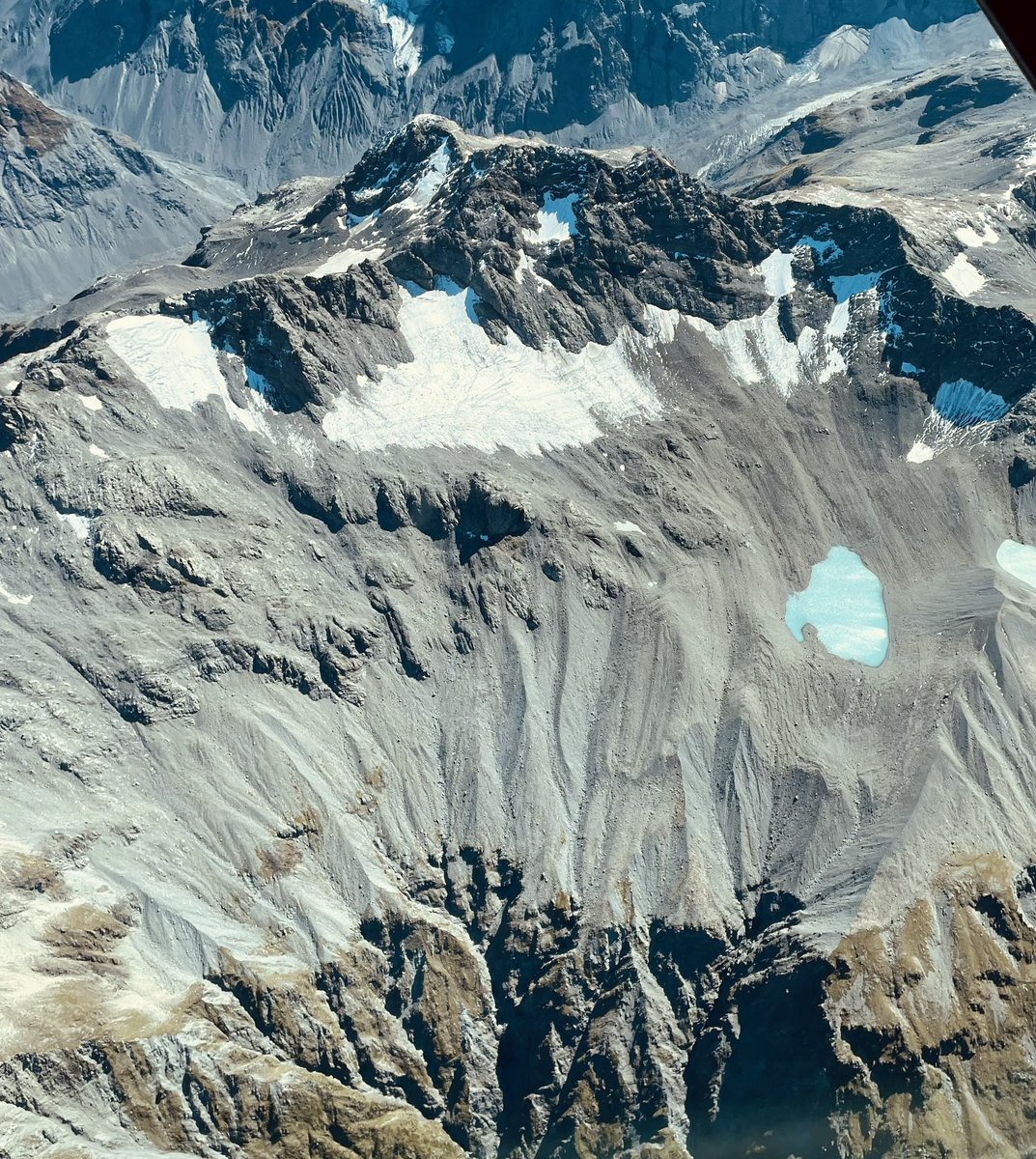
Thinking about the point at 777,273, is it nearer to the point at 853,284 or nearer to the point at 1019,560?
the point at 853,284

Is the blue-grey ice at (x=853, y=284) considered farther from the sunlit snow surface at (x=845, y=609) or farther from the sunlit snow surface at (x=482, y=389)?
the sunlit snow surface at (x=845, y=609)

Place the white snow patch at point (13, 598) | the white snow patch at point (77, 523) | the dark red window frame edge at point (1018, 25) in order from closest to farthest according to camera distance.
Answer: the dark red window frame edge at point (1018, 25) < the white snow patch at point (13, 598) < the white snow patch at point (77, 523)

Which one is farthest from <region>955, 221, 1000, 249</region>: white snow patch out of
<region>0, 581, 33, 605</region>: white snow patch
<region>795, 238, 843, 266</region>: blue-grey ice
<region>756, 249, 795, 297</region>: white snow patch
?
<region>0, 581, 33, 605</region>: white snow patch

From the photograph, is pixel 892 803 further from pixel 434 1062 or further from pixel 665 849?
pixel 434 1062

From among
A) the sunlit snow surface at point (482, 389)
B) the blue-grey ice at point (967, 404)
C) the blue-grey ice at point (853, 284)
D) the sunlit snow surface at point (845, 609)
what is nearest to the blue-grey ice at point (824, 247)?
the blue-grey ice at point (853, 284)

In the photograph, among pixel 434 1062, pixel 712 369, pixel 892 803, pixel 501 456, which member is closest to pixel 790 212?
pixel 712 369

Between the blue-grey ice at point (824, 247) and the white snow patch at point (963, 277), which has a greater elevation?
the blue-grey ice at point (824, 247)

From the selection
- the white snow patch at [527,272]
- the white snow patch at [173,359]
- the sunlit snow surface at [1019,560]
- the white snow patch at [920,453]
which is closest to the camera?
the sunlit snow surface at [1019,560]
